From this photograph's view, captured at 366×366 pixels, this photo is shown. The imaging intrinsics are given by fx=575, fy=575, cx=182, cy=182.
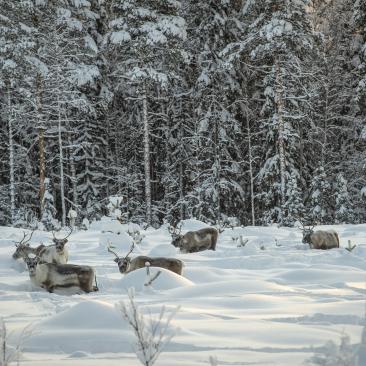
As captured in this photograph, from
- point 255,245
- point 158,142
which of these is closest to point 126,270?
point 255,245

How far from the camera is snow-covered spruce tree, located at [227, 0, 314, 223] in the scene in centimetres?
2112

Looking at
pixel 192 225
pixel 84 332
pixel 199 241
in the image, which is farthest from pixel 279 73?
pixel 84 332

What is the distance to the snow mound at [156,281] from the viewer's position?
808cm

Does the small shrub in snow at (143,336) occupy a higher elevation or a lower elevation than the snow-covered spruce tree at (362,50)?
lower

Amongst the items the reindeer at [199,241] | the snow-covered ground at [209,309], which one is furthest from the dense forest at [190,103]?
the snow-covered ground at [209,309]

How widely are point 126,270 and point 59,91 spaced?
14.6 metres

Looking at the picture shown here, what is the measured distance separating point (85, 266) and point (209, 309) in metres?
2.75

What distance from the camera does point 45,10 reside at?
75.6 ft

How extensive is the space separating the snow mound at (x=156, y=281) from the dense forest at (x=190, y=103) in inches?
429

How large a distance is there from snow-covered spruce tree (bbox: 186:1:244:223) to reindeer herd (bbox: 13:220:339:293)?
30.2 ft

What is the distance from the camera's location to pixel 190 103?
28.5 metres

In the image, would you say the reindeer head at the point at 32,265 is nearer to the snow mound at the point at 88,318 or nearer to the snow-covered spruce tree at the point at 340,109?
the snow mound at the point at 88,318

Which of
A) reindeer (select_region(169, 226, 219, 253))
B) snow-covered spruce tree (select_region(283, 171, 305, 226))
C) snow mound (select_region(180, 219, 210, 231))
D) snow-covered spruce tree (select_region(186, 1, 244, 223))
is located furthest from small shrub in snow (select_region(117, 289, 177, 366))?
snow-covered spruce tree (select_region(186, 1, 244, 223))

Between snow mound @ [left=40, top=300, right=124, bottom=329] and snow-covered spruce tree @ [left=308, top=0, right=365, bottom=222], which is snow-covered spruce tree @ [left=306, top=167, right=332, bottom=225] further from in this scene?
snow mound @ [left=40, top=300, right=124, bottom=329]
